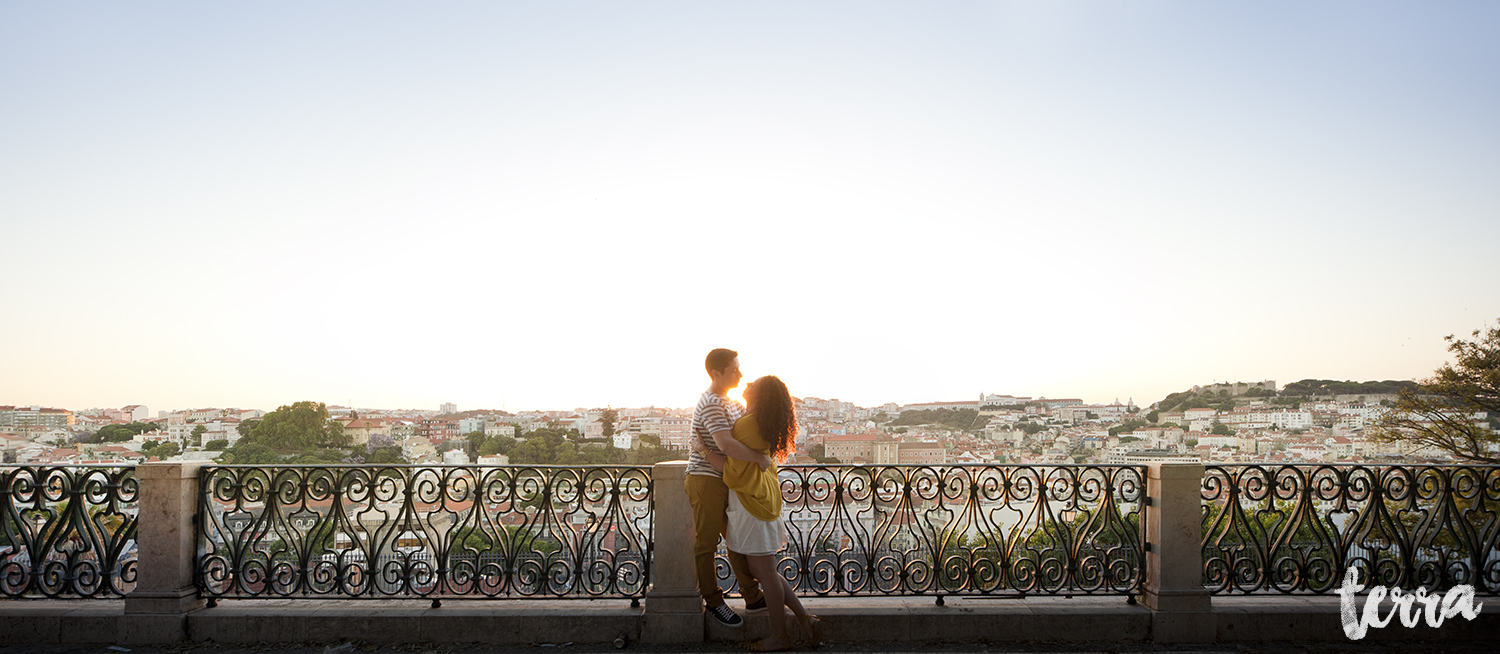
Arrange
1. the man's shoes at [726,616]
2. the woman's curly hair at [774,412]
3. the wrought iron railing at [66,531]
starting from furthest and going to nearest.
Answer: the wrought iron railing at [66,531]
the man's shoes at [726,616]
the woman's curly hair at [774,412]

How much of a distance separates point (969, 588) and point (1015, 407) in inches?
853

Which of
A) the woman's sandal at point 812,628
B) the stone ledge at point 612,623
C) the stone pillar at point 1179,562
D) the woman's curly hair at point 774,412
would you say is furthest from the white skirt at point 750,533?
the stone pillar at point 1179,562

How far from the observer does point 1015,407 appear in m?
25.5

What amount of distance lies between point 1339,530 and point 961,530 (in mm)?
2466

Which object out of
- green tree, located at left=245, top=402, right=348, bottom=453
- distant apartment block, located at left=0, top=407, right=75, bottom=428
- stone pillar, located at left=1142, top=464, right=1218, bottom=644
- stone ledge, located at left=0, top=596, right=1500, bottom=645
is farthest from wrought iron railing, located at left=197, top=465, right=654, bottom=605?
distant apartment block, located at left=0, top=407, right=75, bottom=428

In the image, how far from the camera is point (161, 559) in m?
4.82

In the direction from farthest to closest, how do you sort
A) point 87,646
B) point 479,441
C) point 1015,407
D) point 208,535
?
point 1015,407 → point 479,441 → point 208,535 → point 87,646

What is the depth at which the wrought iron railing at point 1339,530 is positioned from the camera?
504cm

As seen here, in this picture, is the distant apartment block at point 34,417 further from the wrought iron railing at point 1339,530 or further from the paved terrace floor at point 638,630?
the wrought iron railing at point 1339,530

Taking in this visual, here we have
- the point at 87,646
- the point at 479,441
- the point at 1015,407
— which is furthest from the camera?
the point at 1015,407

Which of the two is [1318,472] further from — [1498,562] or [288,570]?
[288,570]

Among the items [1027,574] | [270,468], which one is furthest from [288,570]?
[1027,574]

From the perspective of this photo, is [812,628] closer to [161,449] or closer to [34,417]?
[161,449]

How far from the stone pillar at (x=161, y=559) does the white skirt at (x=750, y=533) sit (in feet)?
11.1
